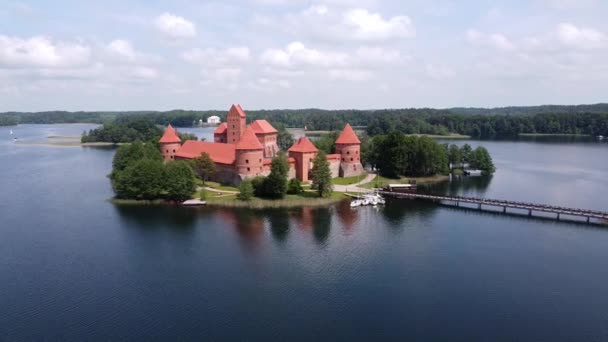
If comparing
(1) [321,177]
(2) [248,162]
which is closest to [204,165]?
(2) [248,162]

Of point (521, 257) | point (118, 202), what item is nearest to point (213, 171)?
point (118, 202)

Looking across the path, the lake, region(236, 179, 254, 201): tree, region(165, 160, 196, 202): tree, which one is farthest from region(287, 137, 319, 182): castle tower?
region(165, 160, 196, 202): tree

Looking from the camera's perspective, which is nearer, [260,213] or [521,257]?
[521,257]

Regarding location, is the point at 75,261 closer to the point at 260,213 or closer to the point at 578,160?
the point at 260,213

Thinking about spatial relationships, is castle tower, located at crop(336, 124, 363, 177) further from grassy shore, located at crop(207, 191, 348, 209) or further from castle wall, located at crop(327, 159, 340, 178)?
grassy shore, located at crop(207, 191, 348, 209)

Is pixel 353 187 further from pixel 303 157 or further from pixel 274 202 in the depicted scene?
pixel 274 202

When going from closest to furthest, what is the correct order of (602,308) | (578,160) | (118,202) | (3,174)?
(602,308)
(118,202)
(3,174)
(578,160)
